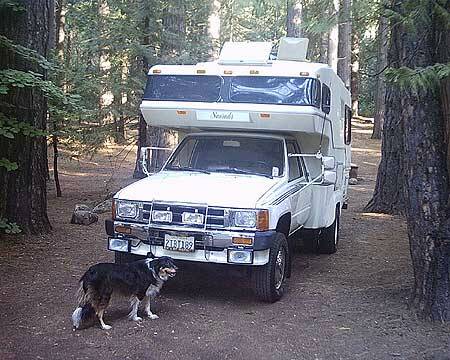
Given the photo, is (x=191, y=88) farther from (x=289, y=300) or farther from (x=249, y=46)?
(x=289, y=300)

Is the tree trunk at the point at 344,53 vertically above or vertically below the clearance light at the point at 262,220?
above

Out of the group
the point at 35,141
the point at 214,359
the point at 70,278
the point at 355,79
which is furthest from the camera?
the point at 355,79

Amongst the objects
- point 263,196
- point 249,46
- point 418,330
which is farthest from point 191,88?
point 418,330

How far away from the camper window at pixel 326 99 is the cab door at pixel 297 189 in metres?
0.67

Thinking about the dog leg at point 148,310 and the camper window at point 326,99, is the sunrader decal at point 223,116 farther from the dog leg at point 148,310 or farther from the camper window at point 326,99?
the dog leg at point 148,310

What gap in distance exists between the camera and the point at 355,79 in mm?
35938

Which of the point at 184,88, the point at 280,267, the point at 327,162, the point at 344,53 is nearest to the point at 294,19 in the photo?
the point at 344,53

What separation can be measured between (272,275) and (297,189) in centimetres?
157

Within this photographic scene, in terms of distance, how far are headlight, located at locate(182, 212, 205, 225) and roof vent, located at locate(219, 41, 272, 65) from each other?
262 centimetres

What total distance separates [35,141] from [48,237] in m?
1.61

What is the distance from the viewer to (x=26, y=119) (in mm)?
9953

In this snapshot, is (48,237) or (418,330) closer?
(418,330)

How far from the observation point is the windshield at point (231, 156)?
8266 millimetres

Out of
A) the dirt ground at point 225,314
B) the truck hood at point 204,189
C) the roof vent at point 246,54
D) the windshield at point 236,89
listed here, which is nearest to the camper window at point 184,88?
the windshield at point 236,89
